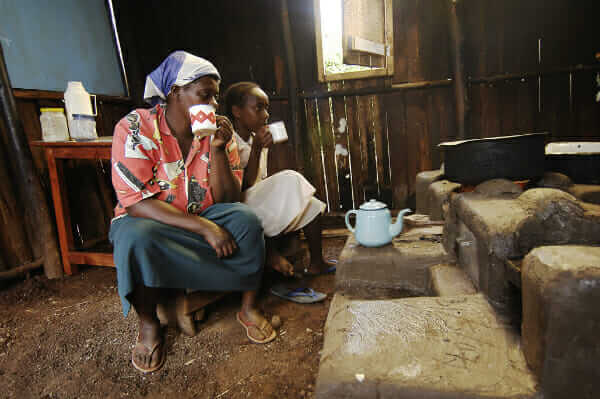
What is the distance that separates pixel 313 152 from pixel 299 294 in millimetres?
2293

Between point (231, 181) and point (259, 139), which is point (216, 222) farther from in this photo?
point (259, 139)

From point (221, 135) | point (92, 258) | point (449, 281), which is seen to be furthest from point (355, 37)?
point (92, 258)

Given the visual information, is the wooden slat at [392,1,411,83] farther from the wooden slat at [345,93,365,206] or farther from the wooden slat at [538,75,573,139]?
the wooden slat at [538,75,573,139]

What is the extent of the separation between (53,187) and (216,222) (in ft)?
6.05

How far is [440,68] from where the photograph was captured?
11.6 feet

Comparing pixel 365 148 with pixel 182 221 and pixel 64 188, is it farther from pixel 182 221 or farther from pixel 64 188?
pixel 64 188

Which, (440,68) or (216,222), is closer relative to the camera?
(216,222)

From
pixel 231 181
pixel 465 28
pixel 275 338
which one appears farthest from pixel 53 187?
pixel 465 28

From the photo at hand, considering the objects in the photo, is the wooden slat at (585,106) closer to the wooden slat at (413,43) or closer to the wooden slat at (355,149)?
the wooden slat at (413,43)

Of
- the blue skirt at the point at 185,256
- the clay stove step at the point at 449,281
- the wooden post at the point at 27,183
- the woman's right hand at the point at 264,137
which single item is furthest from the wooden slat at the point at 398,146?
the wooden post at the point at 27,183

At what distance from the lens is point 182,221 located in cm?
161

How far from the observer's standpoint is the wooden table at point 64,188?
2395 mm

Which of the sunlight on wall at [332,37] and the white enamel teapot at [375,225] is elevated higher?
the sunlight on wall at [332,37]

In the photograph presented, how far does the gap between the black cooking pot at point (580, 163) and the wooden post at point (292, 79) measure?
256 cm
